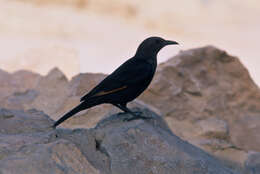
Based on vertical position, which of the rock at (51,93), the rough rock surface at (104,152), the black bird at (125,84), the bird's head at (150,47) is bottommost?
the rock at (51,93)

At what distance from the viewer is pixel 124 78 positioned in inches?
222

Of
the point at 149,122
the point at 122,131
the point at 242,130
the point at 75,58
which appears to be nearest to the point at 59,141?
the point at 122,131

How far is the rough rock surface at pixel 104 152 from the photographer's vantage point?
13.9 feet

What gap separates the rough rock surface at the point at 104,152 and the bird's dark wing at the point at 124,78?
1.08ft

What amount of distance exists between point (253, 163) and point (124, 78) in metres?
2.10

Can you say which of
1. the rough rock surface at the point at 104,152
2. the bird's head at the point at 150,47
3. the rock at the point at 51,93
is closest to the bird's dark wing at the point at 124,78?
the bird's head at the point at 150,47

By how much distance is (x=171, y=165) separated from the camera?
4.73 m

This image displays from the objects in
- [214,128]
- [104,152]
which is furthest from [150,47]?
[214,128]

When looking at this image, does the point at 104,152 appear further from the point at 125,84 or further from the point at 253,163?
the point at 253,163

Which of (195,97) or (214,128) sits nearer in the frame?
(214,128)

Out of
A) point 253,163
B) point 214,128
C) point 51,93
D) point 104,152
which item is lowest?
point 51,93

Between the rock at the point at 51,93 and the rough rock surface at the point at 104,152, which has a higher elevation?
the rough rock surface at the point at 104,152

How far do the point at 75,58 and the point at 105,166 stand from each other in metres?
8.81

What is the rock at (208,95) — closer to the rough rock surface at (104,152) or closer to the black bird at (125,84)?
the black bird at (125,84)
